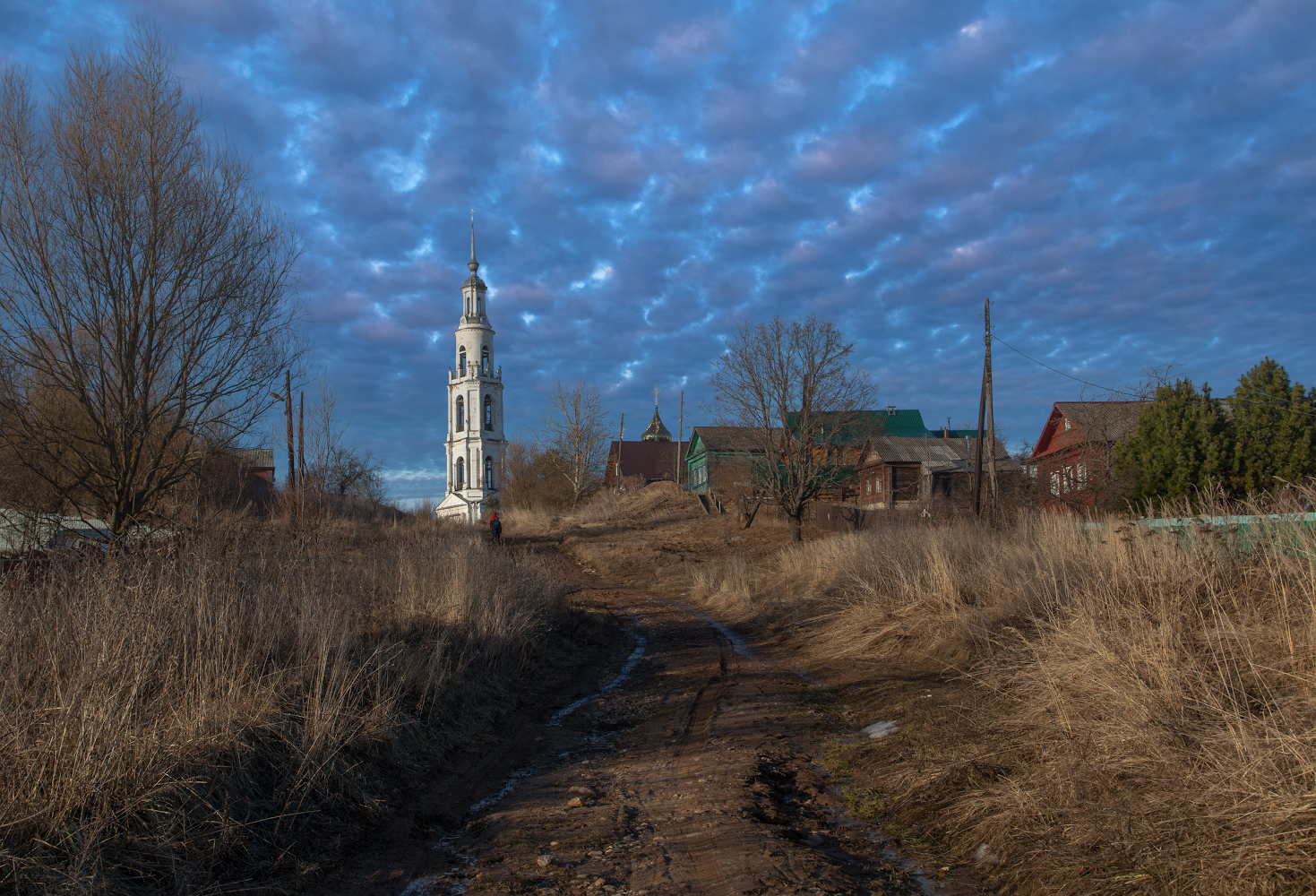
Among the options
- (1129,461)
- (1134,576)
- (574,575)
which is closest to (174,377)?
(1134,576)

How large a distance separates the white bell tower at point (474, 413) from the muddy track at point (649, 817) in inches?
2212

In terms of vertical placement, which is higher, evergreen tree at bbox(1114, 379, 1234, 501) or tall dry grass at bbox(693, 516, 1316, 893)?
evergreen tree at bbox(1114, 379, 1234, 501)

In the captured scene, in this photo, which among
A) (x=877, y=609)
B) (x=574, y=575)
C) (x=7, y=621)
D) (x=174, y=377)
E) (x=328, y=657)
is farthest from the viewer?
(x=574, y=575)

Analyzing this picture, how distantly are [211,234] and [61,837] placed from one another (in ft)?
26.0

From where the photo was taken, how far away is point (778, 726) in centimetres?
666

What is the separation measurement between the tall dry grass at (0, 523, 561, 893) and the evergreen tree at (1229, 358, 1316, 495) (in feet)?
73.2

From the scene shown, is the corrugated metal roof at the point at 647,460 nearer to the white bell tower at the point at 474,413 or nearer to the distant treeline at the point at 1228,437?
the white bell tower at the point at 474,413

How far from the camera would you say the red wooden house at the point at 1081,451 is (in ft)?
84.9

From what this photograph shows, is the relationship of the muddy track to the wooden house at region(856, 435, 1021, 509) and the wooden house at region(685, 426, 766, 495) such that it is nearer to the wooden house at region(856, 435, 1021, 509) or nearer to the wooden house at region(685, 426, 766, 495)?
the wooden house at region(685, 426, 766, 495)

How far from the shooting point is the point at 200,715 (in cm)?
416

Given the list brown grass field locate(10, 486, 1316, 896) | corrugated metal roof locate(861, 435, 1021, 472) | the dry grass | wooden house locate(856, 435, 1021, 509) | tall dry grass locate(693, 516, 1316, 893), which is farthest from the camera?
corrugated metal roof locate(861, 435, 1021, 472)

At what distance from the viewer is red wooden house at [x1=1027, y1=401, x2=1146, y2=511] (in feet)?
84.9

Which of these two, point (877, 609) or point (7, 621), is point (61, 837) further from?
point (877, 609)

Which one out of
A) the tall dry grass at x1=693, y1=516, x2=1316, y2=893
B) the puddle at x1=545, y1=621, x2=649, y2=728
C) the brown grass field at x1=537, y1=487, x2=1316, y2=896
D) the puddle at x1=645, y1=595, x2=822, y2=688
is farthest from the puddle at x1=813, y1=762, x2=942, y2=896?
the puddle at x1=645, y1=595, x2=822, y2=688
